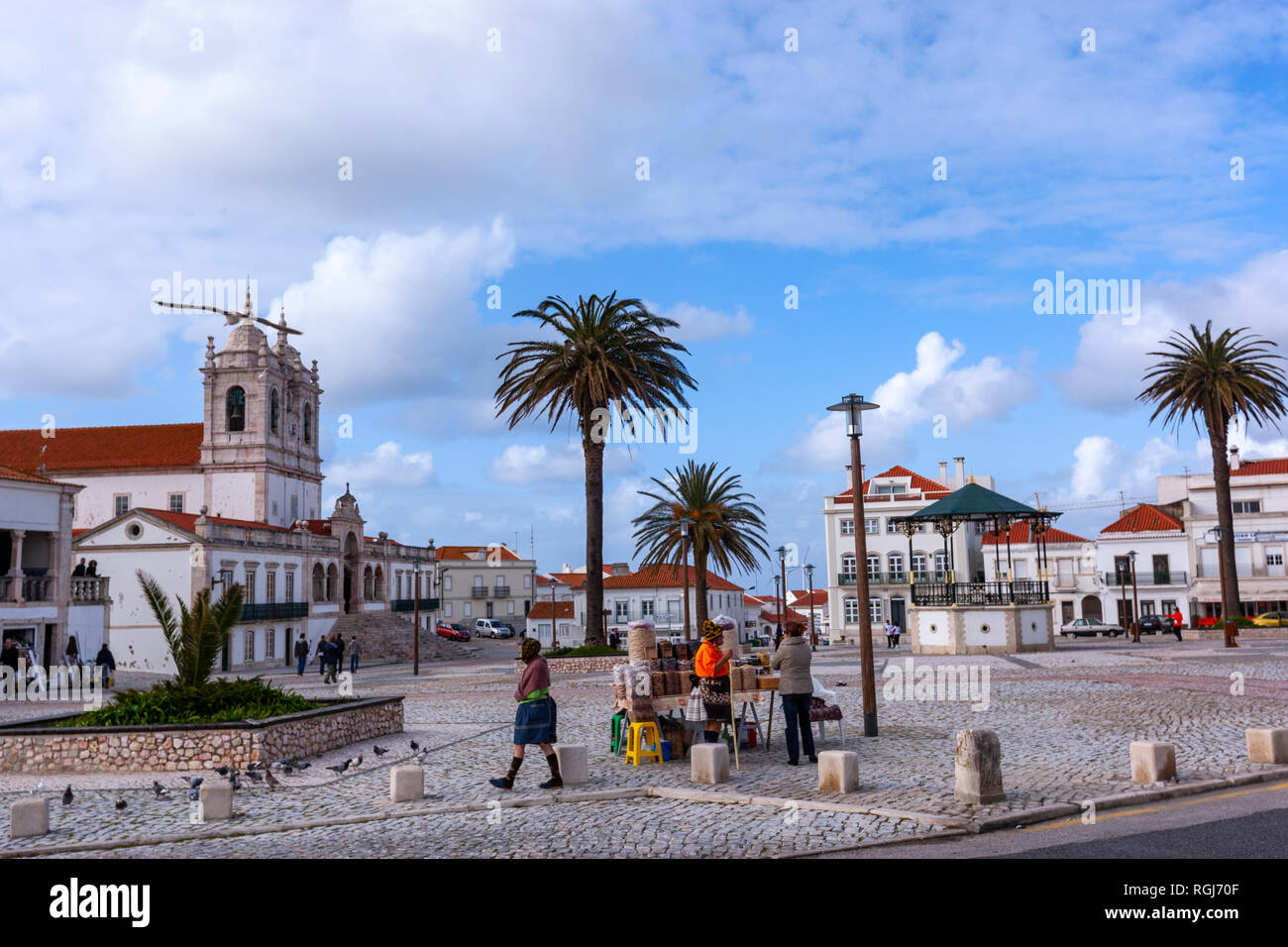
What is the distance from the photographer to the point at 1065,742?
13.9 metres

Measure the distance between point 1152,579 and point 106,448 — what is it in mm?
70152

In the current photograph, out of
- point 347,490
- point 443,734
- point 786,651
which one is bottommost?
point 443,734

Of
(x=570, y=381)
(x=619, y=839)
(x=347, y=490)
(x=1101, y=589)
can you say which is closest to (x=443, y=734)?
(x=619, y=839)

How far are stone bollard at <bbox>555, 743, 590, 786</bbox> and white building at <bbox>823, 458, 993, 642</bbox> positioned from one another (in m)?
64.7

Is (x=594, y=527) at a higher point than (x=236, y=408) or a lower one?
lower

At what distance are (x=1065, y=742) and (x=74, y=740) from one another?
13.3 metres

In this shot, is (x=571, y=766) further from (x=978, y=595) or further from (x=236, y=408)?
(x=236, y=408)

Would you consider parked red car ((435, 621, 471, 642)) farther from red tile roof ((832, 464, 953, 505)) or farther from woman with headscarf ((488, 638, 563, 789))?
woman with headscarf ((488, 638, 563, 789))

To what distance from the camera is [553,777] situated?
462 inches

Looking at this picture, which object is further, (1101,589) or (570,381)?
(1101,589)

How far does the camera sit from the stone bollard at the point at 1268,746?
38.3 feet

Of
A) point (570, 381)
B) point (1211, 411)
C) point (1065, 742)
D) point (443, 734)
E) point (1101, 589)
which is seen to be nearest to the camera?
point (1065, 742)

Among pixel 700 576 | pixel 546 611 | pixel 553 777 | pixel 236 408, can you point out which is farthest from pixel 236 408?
pixel 553 777
